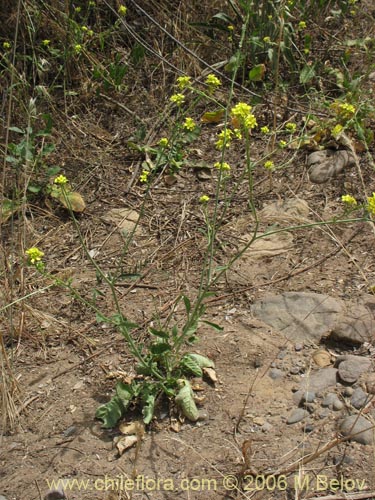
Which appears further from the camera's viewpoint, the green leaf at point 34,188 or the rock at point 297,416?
the green leaf at point 34,188

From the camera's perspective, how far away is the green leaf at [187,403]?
2076mm

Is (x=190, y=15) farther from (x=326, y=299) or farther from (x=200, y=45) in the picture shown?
(x=326, y=299)

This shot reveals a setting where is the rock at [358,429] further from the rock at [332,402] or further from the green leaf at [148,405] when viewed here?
the green leaf at [148,405]

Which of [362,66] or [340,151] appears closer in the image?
[340,151]

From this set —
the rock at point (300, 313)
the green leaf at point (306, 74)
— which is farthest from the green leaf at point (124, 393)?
the green leaf at point (306, 74)

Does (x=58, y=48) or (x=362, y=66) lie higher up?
(x=362, y=66)

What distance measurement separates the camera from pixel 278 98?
362 cm

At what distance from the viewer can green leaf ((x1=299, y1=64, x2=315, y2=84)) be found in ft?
11.8

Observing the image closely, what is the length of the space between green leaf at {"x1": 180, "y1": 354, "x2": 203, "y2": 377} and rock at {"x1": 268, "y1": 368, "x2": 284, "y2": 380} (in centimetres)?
25

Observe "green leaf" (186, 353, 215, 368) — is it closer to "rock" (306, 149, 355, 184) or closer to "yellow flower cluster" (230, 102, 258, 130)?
"yellow flower cluster" (230, 102, 258, 130)

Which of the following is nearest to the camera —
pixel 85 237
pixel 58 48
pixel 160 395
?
pixel 160 395

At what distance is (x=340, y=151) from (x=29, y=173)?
160 cm

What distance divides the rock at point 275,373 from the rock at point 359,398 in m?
0.27

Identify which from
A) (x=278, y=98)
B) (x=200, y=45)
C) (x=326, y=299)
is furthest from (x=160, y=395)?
(x=200, y=45)
